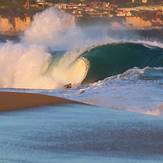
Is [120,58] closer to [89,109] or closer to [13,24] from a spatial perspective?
[89,109]

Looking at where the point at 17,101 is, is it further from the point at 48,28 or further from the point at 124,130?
the point at 48,28

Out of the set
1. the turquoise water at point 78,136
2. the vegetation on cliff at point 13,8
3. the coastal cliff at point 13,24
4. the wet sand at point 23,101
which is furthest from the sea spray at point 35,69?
the vegetation on cliff at point 13,8

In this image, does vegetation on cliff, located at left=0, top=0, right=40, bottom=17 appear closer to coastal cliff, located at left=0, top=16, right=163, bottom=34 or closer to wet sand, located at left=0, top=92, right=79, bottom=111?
coastal cliff, located at left=0, top=16, right=163, bottom=34

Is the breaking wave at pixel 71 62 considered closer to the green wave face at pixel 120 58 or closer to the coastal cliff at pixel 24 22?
the green wave face at pixel 120 58

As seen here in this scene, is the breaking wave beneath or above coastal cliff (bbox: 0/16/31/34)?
above

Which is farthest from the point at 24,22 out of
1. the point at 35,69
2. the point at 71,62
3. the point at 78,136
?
the point at 78,136

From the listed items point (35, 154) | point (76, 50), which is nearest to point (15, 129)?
point (35, 154)

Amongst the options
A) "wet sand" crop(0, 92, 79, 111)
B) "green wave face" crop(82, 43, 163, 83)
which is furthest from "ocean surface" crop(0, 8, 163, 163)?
"wet sand" crop(0, 92, 79, 111)
